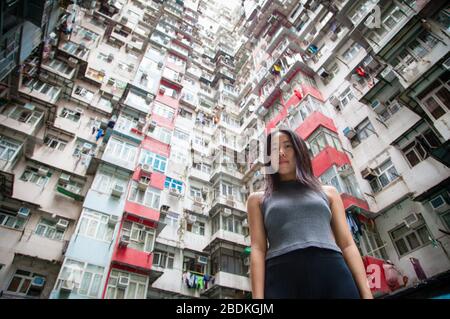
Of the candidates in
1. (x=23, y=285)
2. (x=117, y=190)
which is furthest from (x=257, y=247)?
(x=117, y=190)

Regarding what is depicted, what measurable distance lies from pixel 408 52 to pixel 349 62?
557 cm

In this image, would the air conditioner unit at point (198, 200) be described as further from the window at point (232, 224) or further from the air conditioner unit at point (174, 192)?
the window at point (232, 224)

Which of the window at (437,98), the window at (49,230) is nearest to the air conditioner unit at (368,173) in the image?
the window at (437,98)

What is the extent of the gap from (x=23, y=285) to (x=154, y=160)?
9.56m

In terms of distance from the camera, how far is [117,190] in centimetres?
1544

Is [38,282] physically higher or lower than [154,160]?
lower

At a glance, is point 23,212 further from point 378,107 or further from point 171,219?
point 378,107

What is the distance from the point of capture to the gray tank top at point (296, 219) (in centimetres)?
187

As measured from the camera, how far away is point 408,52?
43.7 feet

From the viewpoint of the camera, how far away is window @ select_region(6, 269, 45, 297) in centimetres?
1181

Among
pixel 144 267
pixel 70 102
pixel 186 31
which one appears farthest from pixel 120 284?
pixel 186 31

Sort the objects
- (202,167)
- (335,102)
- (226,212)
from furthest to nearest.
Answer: (202,167)
(226,212)
(335,102)

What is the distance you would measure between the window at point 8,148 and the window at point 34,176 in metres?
1.40

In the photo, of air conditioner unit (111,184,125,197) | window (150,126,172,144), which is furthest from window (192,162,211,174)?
air conditioner unit (111,184,125,197)
